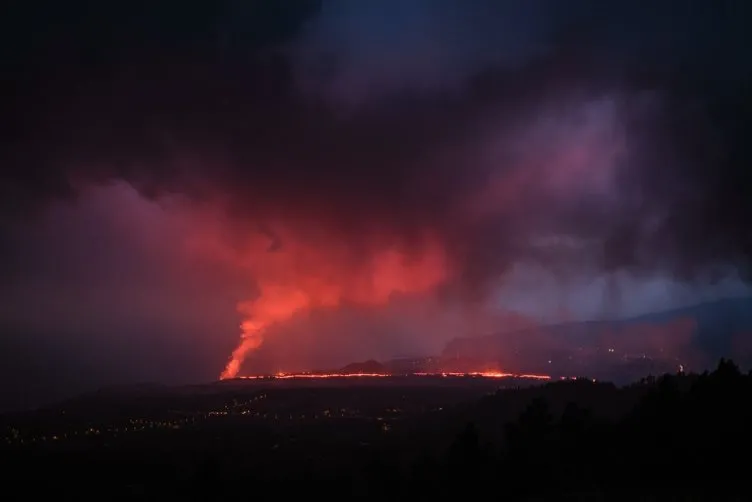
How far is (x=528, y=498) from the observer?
5194 cm

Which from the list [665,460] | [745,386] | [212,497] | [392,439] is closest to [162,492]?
[212,497]

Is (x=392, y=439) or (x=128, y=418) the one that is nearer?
(x=392, y=439)

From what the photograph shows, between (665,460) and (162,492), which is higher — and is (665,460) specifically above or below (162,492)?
above

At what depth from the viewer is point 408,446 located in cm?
11875

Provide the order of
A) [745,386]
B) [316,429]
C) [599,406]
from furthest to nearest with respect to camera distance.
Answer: [316,429] → [599,406] → [745,386]

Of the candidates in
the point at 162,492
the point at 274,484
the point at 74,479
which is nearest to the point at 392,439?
the point at 274,484

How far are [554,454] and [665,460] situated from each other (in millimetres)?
10548

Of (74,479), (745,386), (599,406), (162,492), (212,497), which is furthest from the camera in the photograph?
(599,406)

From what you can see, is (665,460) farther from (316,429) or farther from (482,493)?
(316,429)

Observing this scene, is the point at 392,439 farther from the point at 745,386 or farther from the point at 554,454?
the point at 745,386

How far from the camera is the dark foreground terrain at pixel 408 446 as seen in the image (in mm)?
50875

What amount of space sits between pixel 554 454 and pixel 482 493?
797cm

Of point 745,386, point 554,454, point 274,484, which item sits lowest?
point 274,484

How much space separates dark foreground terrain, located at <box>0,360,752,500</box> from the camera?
5088 centimetres
